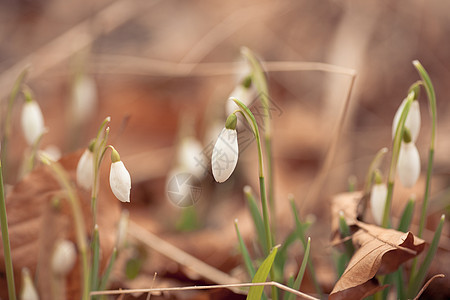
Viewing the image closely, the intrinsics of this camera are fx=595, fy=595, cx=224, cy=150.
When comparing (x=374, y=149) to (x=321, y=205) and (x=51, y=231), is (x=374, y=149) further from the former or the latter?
(x=51, y=231)

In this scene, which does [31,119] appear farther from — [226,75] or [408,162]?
[226,75]

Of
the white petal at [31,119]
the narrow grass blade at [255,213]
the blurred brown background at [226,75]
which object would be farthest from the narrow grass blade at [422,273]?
the white petal at [31,119]

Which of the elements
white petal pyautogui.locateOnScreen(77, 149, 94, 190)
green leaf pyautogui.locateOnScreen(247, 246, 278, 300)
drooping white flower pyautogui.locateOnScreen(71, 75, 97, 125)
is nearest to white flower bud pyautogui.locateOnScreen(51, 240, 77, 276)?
white petal pyautogui.locateOnScreen(77, 149, 94, 190)

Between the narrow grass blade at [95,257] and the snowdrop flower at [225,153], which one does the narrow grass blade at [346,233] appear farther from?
the narrow grass blade at [95,257]

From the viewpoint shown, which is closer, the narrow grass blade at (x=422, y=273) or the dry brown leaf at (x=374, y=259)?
the dry brown leaf at (x=374, y=259)

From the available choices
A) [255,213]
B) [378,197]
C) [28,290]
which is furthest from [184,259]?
[378,197]
